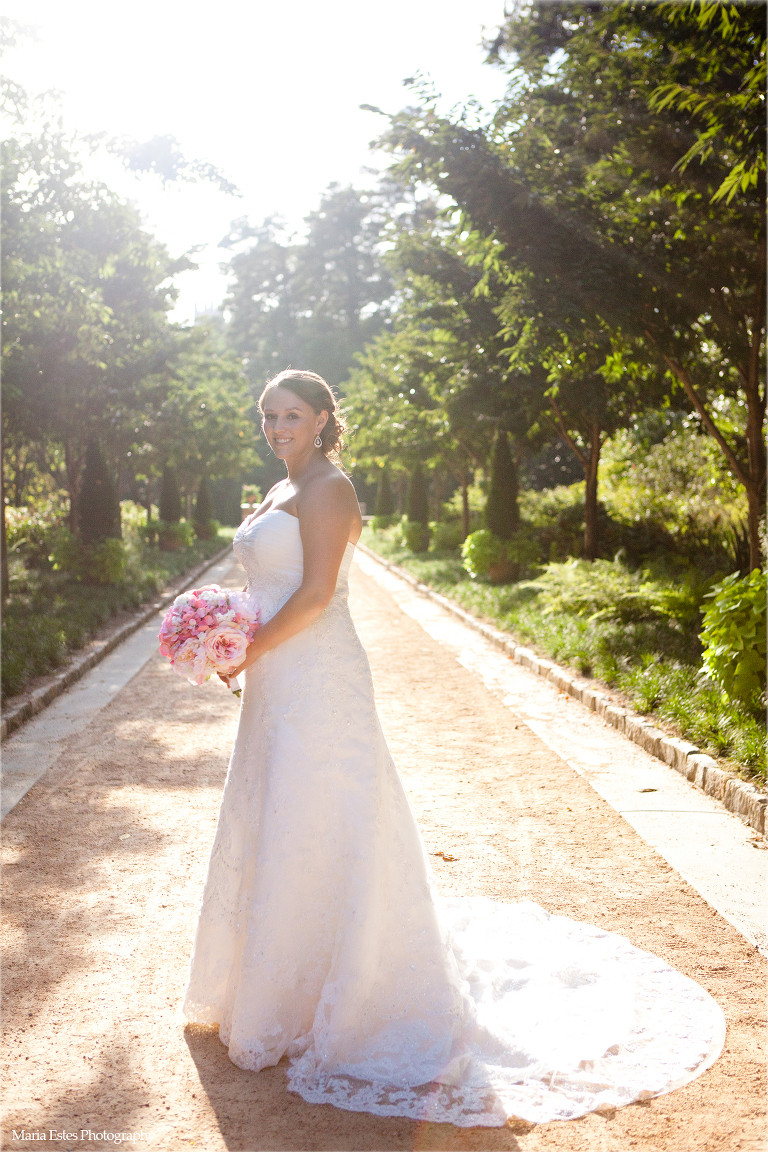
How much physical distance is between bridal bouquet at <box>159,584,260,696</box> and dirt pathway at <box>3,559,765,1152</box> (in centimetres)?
129

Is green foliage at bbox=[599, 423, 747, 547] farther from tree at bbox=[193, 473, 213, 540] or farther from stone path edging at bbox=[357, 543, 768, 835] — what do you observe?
tree at bbox=[193, 473, 213, 540]

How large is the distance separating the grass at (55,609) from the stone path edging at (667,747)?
534cm

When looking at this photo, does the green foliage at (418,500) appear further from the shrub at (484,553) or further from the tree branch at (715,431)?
the tree branch at (715,431)

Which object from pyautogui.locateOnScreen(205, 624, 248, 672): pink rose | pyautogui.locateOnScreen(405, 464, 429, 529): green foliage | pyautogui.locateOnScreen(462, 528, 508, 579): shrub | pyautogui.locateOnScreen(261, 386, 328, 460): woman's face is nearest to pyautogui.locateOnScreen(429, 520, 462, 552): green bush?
pyautogui.locateOnScreen(405, 464, 429, 529): green foliage

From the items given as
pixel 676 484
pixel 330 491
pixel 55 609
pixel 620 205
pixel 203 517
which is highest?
pixel 620 205

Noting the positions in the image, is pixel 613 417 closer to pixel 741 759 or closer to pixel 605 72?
pixel 605 72

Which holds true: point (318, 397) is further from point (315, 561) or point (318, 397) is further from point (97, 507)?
point (97, 507)

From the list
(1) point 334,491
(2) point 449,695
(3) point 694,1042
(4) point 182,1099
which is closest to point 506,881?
(3) point 694,1042

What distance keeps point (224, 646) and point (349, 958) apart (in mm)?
1101

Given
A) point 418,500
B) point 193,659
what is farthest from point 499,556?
point 193,659

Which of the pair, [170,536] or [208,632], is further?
[170,536]

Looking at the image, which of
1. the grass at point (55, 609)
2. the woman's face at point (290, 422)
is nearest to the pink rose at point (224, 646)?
the woman's face at point (290, 422)

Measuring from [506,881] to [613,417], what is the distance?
1175 centimetres

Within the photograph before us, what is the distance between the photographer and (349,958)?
9.88 feet
